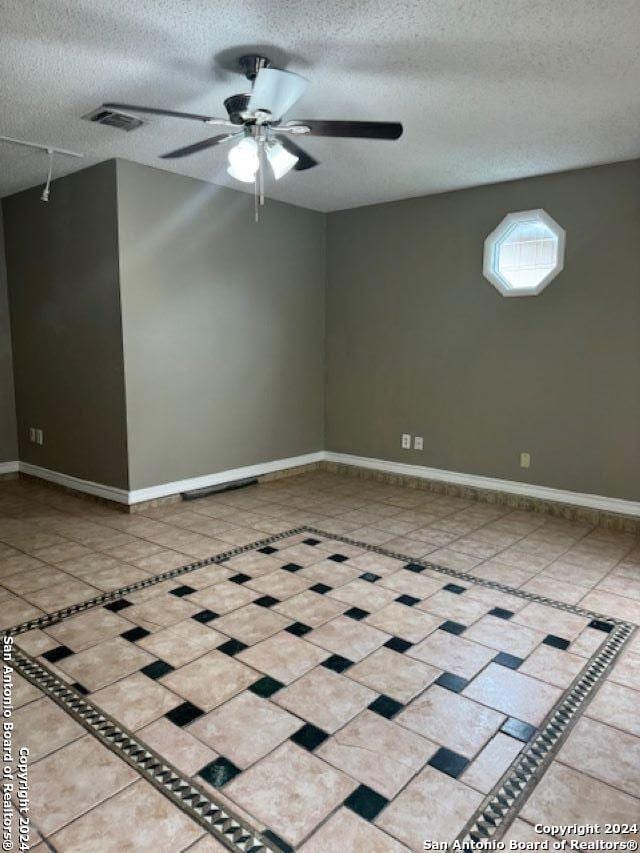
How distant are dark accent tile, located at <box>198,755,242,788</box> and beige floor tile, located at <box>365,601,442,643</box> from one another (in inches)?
39.6

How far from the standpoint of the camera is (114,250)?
13.6ft

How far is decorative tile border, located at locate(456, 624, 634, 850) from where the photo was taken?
1.57 m

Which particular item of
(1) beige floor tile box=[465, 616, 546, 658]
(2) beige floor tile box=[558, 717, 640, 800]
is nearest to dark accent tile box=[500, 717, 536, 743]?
(2) beige floor tile box=[558, 717, 640, 800]

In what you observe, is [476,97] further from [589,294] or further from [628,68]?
[589,294]

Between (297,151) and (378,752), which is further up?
(297,151)

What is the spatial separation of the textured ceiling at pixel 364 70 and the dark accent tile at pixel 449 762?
2573 mm

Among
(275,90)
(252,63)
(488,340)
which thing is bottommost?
(488,340)

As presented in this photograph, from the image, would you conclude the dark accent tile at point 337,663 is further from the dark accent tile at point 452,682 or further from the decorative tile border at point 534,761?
the decorative tile border at point 534,761

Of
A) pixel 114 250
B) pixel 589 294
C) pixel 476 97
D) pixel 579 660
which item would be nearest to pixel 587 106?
pixel 476 97

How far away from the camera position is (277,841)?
151 centimetres

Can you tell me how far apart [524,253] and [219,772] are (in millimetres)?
4100

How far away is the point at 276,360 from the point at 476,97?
2.92 metres

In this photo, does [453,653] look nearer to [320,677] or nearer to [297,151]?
[320,677]

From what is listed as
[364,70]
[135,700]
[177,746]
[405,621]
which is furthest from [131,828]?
[364,70]
